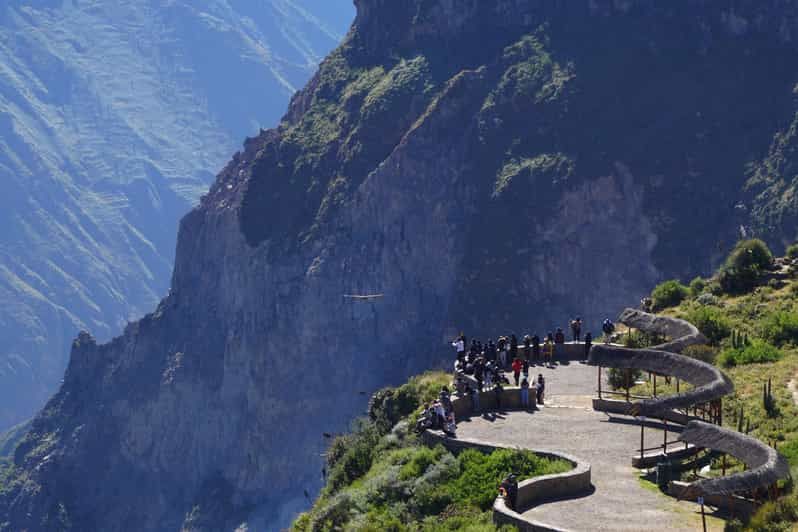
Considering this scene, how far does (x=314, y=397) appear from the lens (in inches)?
7579

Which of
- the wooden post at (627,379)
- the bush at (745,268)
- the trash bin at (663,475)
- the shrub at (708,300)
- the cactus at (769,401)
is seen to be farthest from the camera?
the bush at (745,268)

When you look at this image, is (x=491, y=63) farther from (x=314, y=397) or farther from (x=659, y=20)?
(x=314, y=397)

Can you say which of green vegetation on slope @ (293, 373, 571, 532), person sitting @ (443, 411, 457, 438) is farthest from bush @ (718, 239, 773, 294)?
person sitting @ (443, 411, 457, 438)

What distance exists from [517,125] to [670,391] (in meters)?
130

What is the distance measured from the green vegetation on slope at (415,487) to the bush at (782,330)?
1510 centimetres

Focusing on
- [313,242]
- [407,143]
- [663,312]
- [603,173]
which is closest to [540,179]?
[603,173]

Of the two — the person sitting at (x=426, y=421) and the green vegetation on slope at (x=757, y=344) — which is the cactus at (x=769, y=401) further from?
the person sitting at (x=426, y=421)

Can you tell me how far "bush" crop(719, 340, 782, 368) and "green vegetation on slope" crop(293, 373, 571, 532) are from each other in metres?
11.9

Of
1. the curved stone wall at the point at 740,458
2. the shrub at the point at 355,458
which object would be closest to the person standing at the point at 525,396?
the shrub at the point at 355,458

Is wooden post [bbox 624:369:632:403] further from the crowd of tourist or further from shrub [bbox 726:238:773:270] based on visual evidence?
shrub [bbox 726:238:773:270]

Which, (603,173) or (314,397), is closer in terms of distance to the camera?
(603,173)

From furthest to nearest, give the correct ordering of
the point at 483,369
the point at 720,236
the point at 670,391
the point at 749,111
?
the point at 749,111
the point at 720,236
the point at 483,369
the point at 670,391

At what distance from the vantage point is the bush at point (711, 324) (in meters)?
63.5

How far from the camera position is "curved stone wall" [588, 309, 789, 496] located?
124 feet
